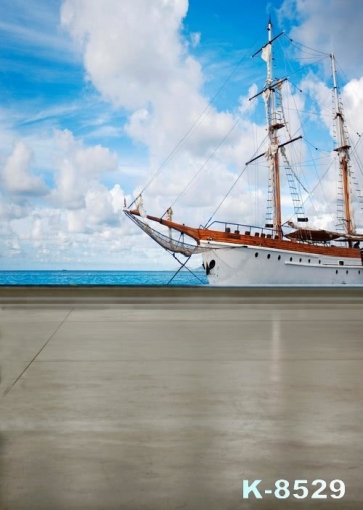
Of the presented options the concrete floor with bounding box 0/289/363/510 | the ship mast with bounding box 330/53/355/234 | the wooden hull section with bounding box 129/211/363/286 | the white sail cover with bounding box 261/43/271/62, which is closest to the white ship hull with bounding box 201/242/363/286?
the wooden hull section with bounding box 129/211/363/286

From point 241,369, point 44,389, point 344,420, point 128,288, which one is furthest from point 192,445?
point 128,288

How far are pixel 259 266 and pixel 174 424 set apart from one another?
26.8 m

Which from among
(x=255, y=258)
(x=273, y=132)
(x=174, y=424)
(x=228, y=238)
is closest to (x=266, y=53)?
(x=273, y=132)

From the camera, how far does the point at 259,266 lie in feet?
93.0

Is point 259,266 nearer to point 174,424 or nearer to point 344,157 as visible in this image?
point 344,157

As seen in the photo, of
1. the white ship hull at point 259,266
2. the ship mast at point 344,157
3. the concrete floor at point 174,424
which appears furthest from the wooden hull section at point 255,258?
the concrete floor at point 174,424

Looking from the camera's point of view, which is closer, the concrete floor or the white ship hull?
the concrete floor

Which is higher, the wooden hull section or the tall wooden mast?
the tall wooden mast

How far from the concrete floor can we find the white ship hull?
23800mm

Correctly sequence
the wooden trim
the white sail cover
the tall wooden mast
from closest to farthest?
1. the wooden trim
2. the tall wooden mast
3. the white sail cover

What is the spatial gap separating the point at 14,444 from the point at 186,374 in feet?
4.51

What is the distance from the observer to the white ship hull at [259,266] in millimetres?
27797

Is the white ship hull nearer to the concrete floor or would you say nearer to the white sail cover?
the white sail cover

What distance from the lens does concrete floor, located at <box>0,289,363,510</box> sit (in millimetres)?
1279
